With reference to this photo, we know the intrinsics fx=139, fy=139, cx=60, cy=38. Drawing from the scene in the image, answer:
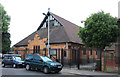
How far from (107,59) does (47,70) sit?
6.04 meters

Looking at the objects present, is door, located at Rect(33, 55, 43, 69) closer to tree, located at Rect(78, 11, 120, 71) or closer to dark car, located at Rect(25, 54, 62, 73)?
dark car, located at Rect(25, 54, 62, 73)

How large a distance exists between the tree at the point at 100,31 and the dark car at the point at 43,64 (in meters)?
5.11

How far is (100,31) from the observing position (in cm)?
1526

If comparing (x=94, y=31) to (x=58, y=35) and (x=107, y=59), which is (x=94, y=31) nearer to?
(x=107, y=59)

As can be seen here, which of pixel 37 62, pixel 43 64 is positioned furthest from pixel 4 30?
pixel 43 64

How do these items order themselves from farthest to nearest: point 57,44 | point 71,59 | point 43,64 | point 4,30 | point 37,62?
point 4,30 → point 57,44 → point 71,59 → point 37,62 → point 43,64

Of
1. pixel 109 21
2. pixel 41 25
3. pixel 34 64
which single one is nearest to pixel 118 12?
pixel 109 21

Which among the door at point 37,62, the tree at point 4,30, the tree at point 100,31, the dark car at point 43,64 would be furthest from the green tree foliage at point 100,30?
the tree at point 4,30

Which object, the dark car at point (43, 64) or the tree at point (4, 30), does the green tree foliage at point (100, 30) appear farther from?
the tree at point (4, 30)

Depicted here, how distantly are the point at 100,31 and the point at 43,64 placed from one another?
23.6 ft

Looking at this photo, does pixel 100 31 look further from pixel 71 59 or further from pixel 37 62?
pixel 71 59

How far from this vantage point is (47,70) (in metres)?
12.5

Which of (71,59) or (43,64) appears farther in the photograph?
(71,59)

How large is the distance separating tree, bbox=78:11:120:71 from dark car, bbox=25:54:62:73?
16.8 feet
